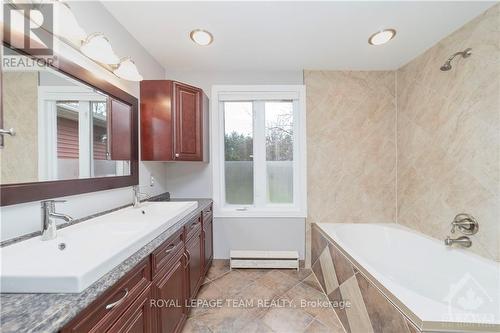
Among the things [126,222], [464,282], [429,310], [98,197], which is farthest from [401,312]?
[98,197]

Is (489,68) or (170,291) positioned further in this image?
(489,68)

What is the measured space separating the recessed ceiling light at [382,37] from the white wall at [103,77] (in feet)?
7.08

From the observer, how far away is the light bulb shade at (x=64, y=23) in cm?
109

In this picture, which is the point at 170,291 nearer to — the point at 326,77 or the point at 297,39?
the point at 297,39

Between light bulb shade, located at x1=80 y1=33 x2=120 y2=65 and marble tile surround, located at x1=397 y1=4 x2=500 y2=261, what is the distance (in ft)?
8.80

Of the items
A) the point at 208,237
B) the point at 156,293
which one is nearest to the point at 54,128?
the point at 156,293

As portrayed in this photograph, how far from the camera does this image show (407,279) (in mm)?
1890

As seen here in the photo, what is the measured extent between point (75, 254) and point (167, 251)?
47 cm

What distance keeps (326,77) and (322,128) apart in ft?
2.04

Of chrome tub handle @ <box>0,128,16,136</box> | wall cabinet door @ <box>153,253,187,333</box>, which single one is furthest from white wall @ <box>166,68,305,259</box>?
chrome tub handle @ <box>0,128,16,136</box>

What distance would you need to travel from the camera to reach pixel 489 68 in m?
1.50

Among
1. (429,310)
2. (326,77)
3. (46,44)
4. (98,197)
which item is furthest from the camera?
(326,77)

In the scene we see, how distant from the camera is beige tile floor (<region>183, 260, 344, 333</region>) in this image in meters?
1.62

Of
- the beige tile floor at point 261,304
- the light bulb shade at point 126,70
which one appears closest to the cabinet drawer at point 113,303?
the beige tile floor at point 261,304
